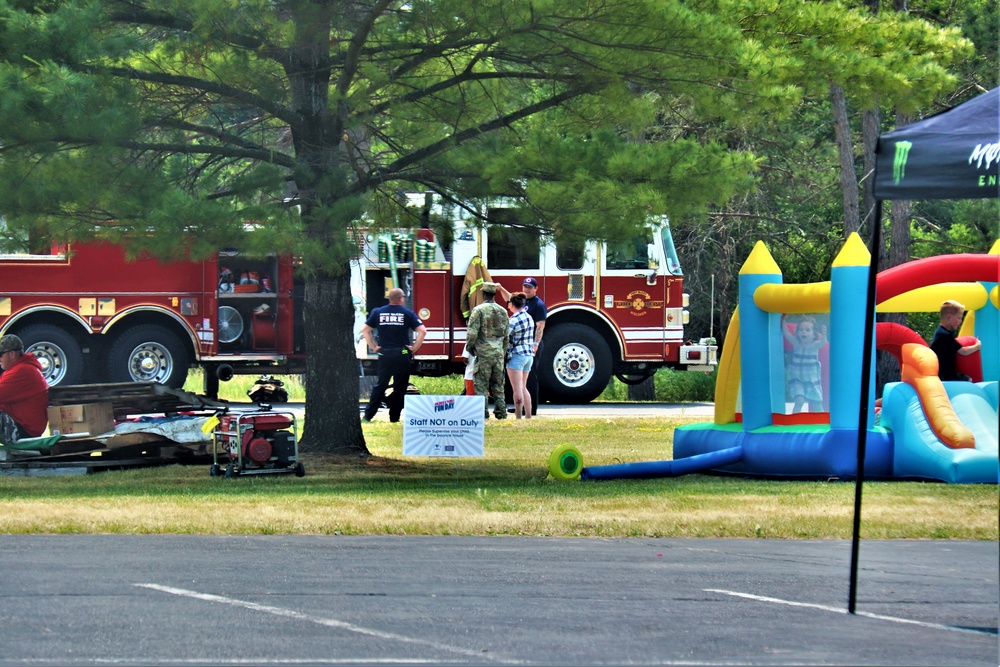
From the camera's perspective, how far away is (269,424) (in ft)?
39.9

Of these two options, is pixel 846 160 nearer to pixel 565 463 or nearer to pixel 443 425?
pixel 565 463

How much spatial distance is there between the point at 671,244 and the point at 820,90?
8.46 m

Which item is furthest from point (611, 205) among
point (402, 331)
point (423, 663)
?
point (423, 663)

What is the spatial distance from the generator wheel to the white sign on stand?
2.69ft

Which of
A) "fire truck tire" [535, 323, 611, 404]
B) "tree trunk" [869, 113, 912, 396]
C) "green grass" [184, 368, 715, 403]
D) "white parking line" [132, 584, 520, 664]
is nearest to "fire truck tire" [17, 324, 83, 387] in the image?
"green grass" [184, 368, 715, 403]

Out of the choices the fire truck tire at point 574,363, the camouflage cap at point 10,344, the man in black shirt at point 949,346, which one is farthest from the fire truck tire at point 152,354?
the man in black shirt at point 949,346

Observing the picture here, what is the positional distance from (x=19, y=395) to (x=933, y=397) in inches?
329

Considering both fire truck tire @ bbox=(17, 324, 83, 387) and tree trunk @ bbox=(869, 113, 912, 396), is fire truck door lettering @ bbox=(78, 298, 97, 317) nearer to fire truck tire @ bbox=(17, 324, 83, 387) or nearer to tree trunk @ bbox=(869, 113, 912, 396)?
fire truck tire @ bbox=(17, 324, 83, 387)

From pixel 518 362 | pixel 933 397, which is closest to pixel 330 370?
pixel 518 362

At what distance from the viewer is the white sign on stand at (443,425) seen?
1139 cm

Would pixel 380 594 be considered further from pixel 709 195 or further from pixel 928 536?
pixel 709 195

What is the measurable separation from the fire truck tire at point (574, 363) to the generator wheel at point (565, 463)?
28.9 ft

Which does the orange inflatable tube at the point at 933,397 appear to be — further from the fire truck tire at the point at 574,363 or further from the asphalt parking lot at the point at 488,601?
the fire truck tire at the point at 574,363

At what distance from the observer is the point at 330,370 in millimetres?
13711
